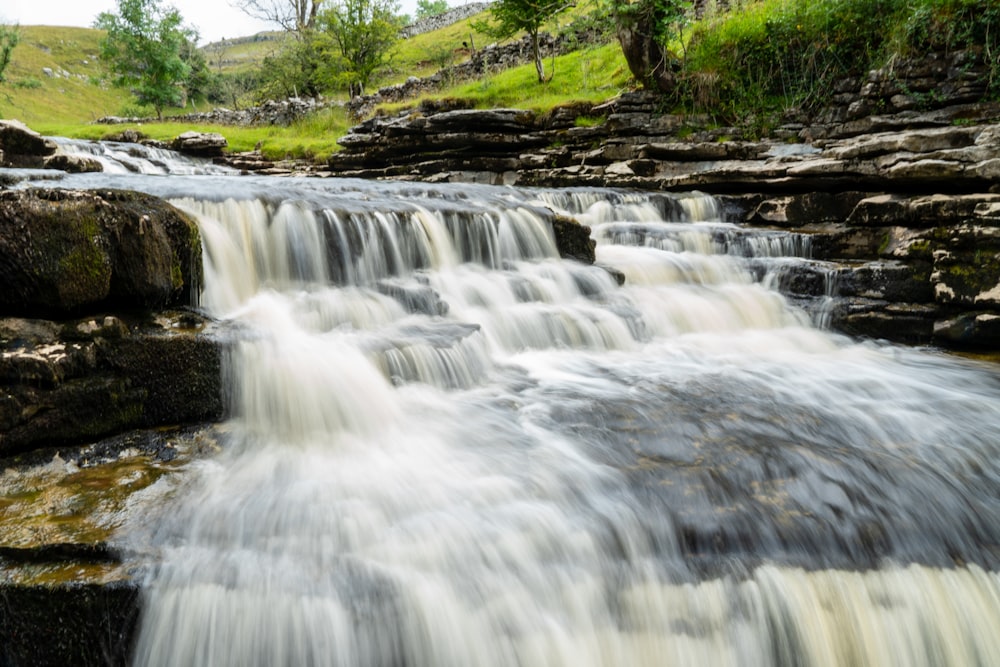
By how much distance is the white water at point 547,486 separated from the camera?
180cm

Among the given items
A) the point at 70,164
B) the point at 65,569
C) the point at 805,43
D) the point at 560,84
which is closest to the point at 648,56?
the point at 805,43

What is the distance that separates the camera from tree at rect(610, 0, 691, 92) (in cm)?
1039

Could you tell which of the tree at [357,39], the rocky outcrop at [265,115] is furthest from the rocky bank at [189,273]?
the tree at [357,39]

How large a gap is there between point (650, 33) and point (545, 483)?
440 inches

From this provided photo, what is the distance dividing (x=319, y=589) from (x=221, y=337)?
6.15 ft

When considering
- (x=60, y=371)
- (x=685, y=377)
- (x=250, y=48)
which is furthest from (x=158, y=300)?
(x=250, y=48)

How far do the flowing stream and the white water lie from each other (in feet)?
0.04

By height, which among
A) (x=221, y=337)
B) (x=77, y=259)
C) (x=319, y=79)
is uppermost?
(x=319, y=79)

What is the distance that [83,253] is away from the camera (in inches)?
108

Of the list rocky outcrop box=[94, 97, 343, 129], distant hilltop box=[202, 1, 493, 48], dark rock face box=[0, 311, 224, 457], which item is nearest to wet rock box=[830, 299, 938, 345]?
dark rock face box=[0, 311, 224, 457]

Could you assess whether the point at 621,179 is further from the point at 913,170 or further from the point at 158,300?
the point at 158,300

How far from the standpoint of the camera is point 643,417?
130 inches

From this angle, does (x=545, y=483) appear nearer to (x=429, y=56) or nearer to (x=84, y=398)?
(x=84, y=398)

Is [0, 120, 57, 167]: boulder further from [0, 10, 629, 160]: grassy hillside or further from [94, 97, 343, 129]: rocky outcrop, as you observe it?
[94, 97, 343, 129]: rocky outcrop
